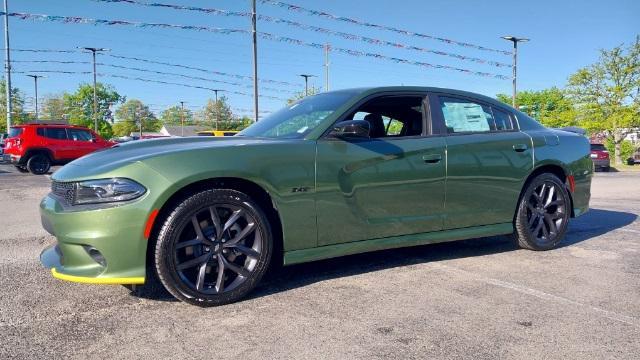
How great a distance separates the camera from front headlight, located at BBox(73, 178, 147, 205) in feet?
9.04

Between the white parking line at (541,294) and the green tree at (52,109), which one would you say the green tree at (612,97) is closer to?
the white parking line at (541,294)

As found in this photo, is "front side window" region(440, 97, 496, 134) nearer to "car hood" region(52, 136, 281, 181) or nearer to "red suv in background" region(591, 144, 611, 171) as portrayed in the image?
"car hood" region(52, 136, 281, 181)

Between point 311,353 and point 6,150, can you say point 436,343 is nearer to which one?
point 311,353

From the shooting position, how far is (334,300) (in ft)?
10.0

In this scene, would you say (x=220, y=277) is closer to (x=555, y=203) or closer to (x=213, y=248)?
(x=213, y=248)

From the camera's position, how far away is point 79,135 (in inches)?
679

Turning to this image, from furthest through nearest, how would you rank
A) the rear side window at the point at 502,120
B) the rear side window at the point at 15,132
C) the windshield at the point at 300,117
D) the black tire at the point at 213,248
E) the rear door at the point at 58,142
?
the rear door at the point at 58,142, the rear side window at the point at 15,132, the rear side window at the point at 502,120, the windshield at the point at 300,117, the black tire at the point at 213,248

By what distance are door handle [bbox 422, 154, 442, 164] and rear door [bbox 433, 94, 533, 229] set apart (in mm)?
114

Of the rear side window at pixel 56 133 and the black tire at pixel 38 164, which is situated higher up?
the rear side window at pixel 56 133

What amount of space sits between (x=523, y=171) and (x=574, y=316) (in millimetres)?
1733

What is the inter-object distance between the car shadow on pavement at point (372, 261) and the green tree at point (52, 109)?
86.7 meters

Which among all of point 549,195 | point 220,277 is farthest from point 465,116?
point 220,277

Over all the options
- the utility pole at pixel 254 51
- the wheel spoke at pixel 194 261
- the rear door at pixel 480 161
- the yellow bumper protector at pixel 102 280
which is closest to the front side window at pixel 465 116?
the rear door at pixel 480 161

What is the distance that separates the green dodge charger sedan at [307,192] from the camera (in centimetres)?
279
